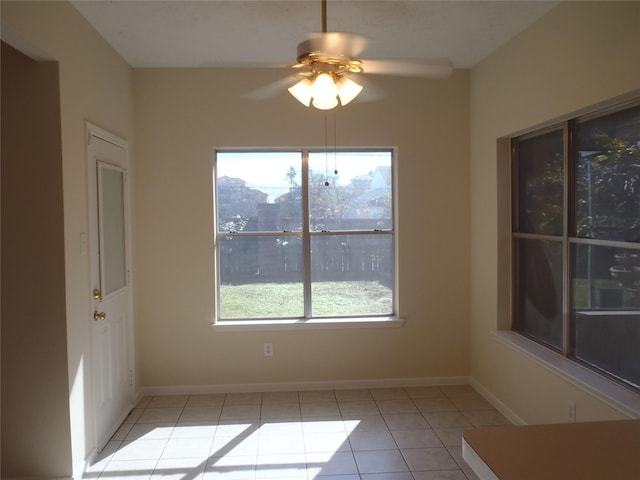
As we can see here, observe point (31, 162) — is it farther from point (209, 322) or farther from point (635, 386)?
Result: point (635, 386)

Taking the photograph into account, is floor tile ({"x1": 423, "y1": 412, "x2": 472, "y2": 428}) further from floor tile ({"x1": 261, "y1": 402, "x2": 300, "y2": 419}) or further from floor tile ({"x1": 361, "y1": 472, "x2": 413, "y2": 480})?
floor tile ({"x1": 261, "y1": 402, "x2": 300, "y2": 419})

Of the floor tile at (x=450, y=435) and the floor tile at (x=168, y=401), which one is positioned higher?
the floor tile at (x=168, y=401)

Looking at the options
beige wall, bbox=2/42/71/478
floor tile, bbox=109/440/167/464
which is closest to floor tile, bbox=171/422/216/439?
floor tile, bbox=109/440/167/464

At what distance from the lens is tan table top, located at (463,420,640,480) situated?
1.18 meters

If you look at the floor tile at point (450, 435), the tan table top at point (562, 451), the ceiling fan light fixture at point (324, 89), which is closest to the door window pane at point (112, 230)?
the ceiling fan light fixture at point (324, 89)

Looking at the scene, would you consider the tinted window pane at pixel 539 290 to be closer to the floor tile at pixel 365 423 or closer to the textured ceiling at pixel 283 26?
the floor tile at pixel 365 423

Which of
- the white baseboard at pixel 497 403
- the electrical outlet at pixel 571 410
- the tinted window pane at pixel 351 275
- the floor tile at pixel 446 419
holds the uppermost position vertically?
the tinted window pane at pixel 351 275

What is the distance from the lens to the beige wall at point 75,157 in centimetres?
239

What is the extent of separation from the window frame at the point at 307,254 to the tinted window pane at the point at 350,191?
36 mm

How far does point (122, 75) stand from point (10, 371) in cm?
214

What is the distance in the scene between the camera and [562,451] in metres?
1.28

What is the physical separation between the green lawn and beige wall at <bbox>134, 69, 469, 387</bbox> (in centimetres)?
16

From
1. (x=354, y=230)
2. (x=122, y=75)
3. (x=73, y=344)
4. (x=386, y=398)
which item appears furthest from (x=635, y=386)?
(x=122, y=75)

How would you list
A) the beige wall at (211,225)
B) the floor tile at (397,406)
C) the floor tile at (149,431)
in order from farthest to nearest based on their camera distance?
the beige wall at (211,225) < the floor tile at (397,406) < the floor tile at (149,431)
